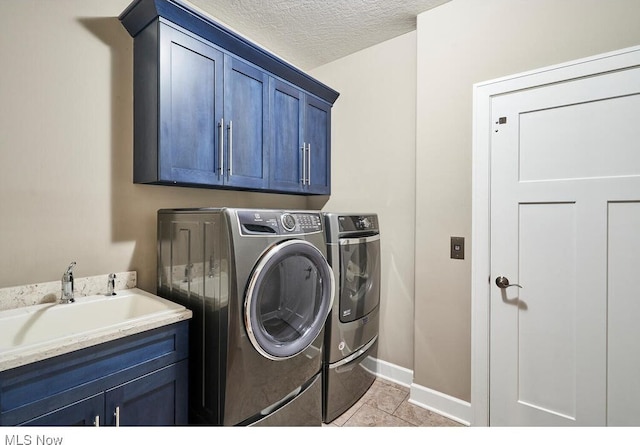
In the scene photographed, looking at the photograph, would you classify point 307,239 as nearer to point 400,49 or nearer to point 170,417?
point 170,417

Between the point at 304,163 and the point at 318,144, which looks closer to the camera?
the point at 304,163

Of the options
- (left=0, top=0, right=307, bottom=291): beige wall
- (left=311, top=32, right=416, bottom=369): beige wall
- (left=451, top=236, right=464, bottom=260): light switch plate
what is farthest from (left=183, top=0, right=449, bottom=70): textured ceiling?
(left=451, top=236, right=464, bottom=260): light switch plate

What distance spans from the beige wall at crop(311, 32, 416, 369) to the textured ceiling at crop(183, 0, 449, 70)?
159mm

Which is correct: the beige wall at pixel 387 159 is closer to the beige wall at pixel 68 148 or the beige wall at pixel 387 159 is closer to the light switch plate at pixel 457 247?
the light switch plate at pixel 457 247

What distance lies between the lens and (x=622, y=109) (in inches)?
55.5

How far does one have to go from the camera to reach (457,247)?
1882mm

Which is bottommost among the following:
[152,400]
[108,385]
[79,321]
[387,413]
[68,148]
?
[387,413]

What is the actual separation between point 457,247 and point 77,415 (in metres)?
2.01

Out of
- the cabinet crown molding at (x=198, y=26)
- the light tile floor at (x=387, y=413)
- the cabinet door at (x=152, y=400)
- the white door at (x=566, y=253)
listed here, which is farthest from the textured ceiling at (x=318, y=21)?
the light tile floor at (x=387, y=413)

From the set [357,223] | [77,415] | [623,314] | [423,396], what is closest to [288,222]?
[357,223]

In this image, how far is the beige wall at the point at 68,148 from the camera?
134cm

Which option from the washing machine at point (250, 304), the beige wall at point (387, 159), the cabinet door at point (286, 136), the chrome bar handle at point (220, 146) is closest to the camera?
the washing machine at point (250, 304)

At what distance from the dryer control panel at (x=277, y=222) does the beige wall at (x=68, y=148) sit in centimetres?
85

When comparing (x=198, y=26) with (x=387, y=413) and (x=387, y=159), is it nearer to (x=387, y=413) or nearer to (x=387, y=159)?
(x=387, y=159)
